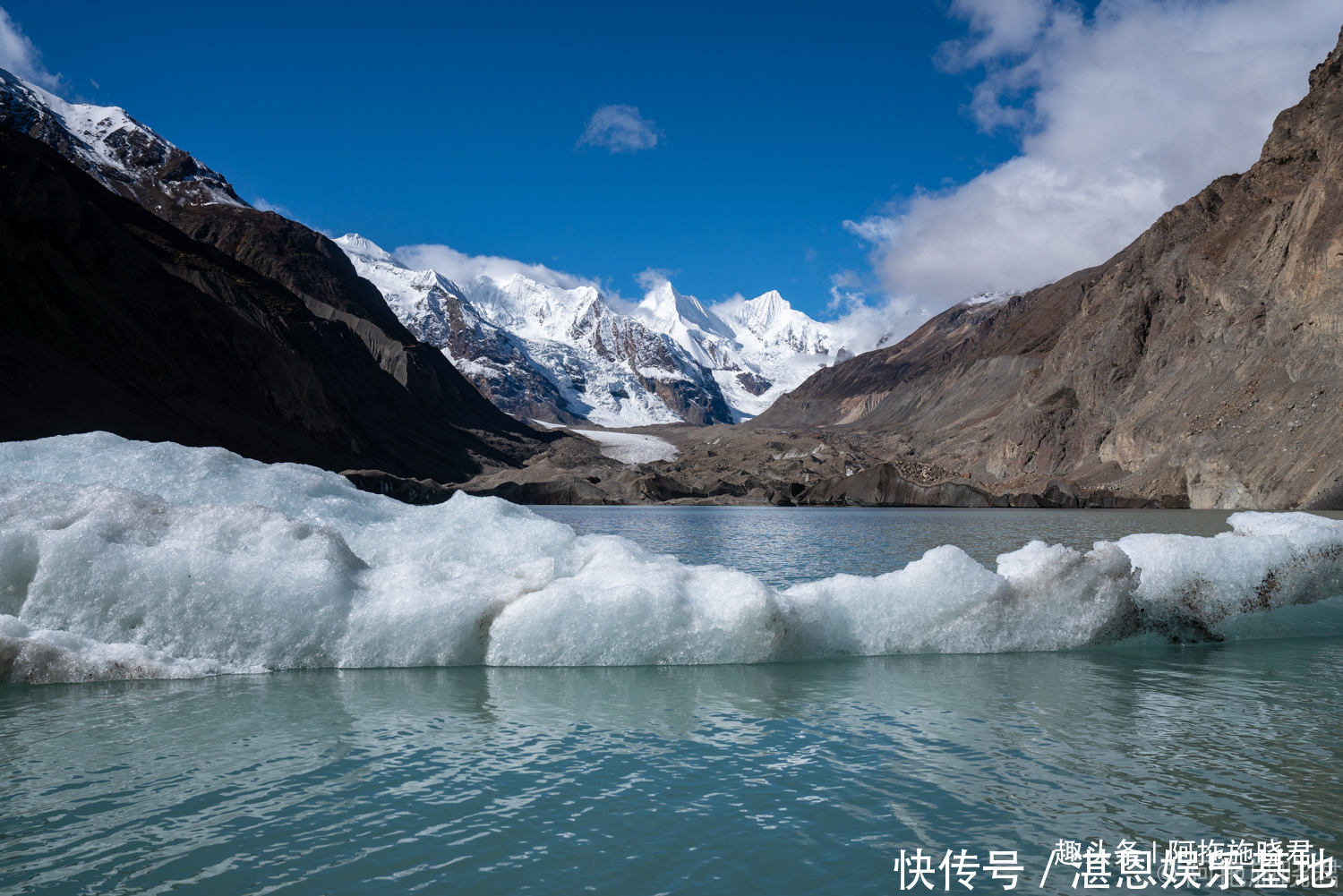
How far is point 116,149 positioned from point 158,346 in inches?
4503

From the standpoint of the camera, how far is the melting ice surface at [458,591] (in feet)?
32.4

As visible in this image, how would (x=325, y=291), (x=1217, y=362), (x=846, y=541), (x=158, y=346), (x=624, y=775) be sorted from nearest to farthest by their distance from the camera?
(x=624, y=775) → (x=846, y=541) → (x=158, y=346) → (x=1217, y=362) → (x=325, y=291)

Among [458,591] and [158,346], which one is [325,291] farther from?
[458,591]

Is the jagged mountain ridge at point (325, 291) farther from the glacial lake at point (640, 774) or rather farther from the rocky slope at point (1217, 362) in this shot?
the glacial lake at point (640, 774)

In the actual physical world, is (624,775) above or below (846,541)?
below

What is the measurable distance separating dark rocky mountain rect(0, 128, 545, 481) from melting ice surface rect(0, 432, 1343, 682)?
43942mm

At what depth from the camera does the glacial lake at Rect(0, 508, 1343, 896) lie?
17.2 feet

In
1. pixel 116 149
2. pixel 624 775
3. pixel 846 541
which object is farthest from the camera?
pixel 116 149

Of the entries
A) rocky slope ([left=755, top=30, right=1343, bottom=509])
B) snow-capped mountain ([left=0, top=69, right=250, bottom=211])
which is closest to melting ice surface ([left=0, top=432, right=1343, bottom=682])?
rocky slope ([left=755, top=30, right=1343, bottom=509])

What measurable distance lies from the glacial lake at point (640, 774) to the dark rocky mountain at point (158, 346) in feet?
158

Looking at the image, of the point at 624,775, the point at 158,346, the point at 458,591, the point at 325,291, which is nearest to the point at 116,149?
the point at 325,291

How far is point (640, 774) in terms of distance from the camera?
22.4ft

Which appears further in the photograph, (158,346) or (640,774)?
(158,346)

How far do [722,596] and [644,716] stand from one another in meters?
2.73
